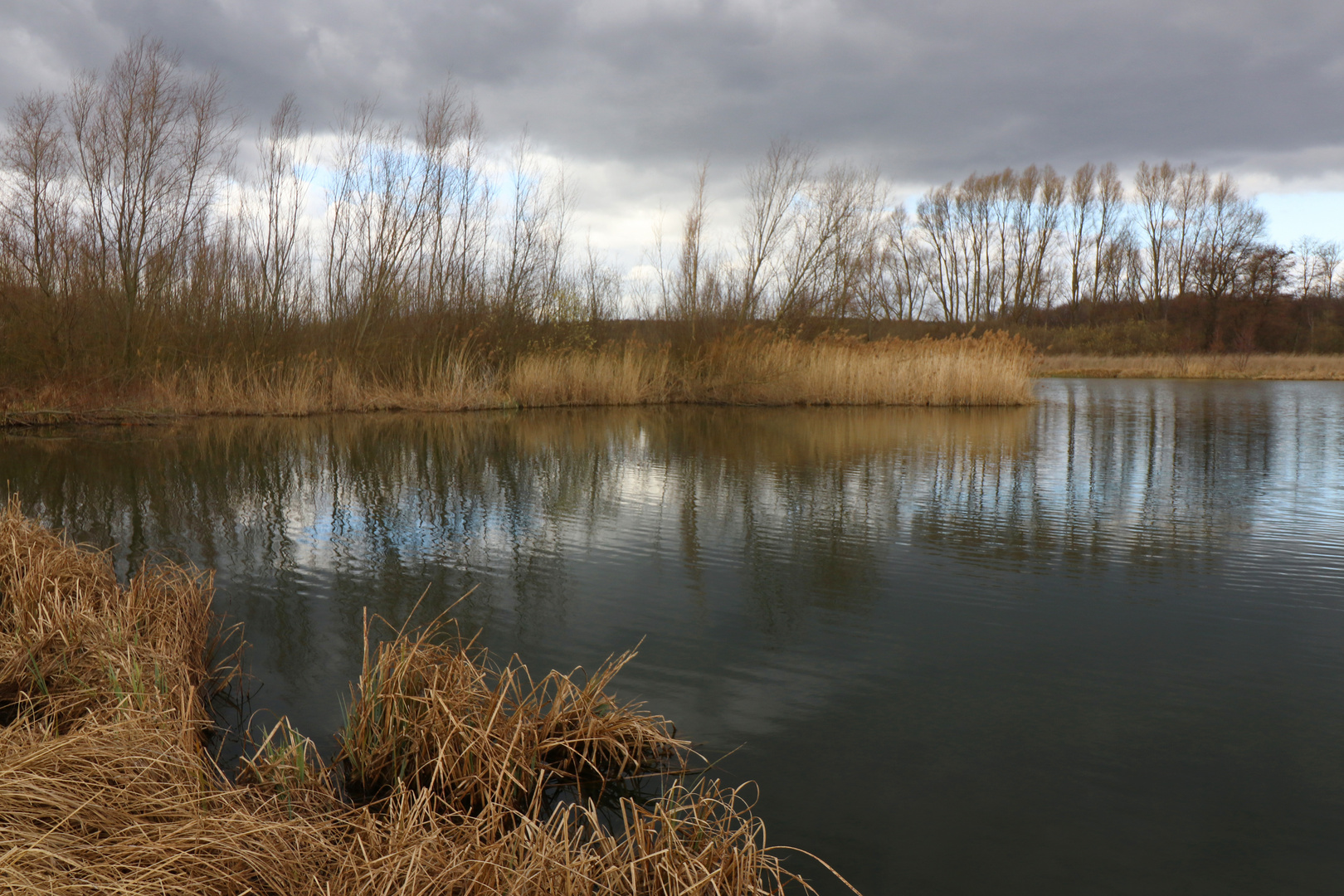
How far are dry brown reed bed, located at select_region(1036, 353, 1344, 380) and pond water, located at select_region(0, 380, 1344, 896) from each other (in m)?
25.7

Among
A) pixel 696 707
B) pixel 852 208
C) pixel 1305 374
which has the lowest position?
pixel 696 707

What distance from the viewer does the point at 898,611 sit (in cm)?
410

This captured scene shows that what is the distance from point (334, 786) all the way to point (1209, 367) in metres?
37.5

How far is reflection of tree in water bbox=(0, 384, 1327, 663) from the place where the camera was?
4.64 m

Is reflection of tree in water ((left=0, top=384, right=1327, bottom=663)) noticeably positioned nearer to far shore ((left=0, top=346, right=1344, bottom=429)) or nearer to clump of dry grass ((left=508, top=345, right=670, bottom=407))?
far shore ((left=0, top=346, right=1344, bottom=429))

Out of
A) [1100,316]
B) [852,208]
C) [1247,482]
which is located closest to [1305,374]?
[1100,316]

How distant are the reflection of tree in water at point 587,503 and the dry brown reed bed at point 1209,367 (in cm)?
2296

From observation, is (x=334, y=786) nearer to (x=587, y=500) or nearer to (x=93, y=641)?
(x=93, y=641)

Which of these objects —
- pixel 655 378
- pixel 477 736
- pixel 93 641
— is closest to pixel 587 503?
pixel 93 641

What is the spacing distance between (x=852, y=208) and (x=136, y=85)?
547 inches

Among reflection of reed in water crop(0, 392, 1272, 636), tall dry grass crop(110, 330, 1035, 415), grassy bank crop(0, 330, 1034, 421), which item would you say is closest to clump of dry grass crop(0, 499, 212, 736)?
reflection of reed in water crop(0, 392, 1272, 636)

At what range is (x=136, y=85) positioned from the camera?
1389 centimetres

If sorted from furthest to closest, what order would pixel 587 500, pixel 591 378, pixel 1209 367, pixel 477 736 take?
pixel 1209 367 → pixel 591 378 → pixel 587 500 → pixel 477 736

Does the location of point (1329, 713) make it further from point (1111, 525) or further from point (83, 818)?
point (83, 818)
